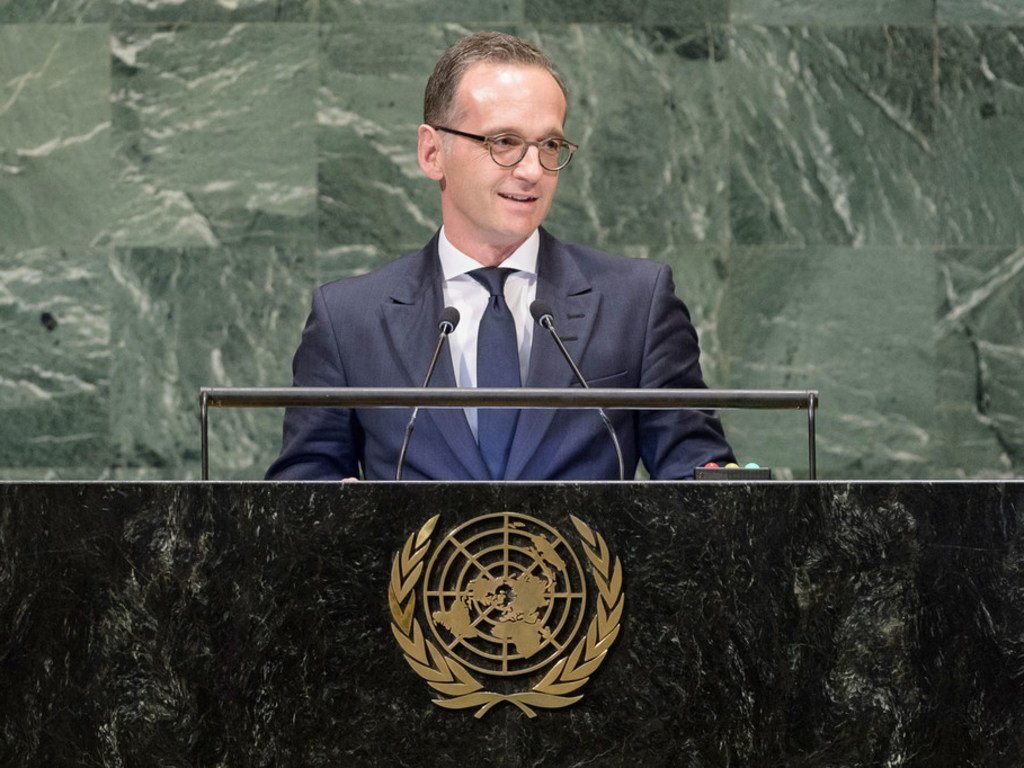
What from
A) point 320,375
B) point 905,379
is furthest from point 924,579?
point 905,379

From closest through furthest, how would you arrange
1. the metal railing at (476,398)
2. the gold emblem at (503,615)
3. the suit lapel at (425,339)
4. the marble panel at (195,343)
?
the gold emblem at (503,615)
the metal railing at (476,398)
the suit lapel at (425,339)
the marble panel at (195,343)

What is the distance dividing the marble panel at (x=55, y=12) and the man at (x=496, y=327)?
233 centimetres

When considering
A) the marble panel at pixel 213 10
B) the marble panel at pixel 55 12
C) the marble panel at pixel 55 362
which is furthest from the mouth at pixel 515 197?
the marble panel at pixel 55 12

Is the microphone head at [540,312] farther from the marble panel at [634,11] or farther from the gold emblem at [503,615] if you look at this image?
the marble panel at [634,11]

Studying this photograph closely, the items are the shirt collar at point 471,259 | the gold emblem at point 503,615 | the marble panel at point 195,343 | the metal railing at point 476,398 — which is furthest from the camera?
the marble panel at point 195,343

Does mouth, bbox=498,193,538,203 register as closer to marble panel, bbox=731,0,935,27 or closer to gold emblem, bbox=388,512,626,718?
gold emblem, bbox=388,512,626,718

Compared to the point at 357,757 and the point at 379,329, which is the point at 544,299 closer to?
the point at 379,329

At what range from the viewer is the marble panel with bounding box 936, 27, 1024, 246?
5504mm

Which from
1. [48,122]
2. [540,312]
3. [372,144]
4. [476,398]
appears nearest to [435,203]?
[372,144]

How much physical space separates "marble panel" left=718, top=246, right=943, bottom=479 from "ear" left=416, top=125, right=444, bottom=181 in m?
2.14

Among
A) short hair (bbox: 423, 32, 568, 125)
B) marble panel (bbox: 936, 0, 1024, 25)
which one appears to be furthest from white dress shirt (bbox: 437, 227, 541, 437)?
marble panel (bbox: 936, 0, 1024, 25)

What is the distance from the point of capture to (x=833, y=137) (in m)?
5.49

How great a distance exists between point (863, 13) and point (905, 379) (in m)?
1.31

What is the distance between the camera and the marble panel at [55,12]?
545cm
